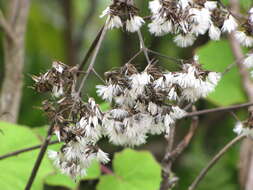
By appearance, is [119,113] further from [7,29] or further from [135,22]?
[7,29]

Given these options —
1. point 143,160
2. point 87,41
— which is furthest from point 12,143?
point 87,41

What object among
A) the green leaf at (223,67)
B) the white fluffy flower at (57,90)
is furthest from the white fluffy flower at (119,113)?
the green leaf at (223,67)

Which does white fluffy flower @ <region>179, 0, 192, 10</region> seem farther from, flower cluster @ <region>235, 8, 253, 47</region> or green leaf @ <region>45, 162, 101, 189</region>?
green leaf @ <region>45, 162, 101, 189</region>

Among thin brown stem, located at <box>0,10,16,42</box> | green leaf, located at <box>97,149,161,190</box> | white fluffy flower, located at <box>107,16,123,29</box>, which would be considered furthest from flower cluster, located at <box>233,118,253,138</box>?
thin brown stem, located at <box>0,10,16,42</box>

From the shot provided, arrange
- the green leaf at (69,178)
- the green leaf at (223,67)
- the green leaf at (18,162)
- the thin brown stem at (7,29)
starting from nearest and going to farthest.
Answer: the green leaf at (18,162) → the green leaf at (69,178) → the thin brown stem at (7,29) → the green leaf at (223,67)

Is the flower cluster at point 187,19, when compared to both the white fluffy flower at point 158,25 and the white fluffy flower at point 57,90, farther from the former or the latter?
the white fluffy flower at point 57,90

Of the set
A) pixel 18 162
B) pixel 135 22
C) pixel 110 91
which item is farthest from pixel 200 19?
pixel 18 162
